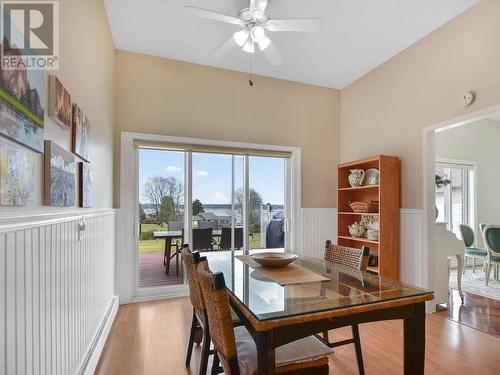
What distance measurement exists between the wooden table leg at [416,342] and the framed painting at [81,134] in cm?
A: 211

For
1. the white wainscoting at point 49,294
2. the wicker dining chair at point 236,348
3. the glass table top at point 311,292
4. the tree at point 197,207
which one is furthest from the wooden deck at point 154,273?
the wicker dining chair at point 236,348

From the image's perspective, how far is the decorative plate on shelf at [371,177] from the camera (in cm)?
371

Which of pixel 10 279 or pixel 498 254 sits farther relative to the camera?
pixel 498 254

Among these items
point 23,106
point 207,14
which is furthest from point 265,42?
point 23,106

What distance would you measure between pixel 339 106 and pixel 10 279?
184 inches

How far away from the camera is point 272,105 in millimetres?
4277

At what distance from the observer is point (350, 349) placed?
2.37m

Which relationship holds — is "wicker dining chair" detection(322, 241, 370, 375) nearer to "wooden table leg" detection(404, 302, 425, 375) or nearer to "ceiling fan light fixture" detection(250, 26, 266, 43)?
"wooden table leg" detection(404, 302, 425, 375)

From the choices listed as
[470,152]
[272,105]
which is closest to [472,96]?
[272,105]

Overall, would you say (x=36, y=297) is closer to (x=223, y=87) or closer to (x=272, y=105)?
(x=223, y=87)

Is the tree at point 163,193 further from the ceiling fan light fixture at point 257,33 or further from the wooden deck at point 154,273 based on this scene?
the ceiling fan light fixture at point 257,33

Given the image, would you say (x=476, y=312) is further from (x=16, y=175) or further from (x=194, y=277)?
(x=16, y=175)

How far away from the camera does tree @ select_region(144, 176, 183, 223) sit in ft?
12.2

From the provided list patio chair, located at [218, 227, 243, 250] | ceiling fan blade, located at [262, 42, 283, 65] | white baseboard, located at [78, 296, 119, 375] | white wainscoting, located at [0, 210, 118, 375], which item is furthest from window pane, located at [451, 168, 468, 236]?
white wainscoting, located at [0, 210, 118, 375]
